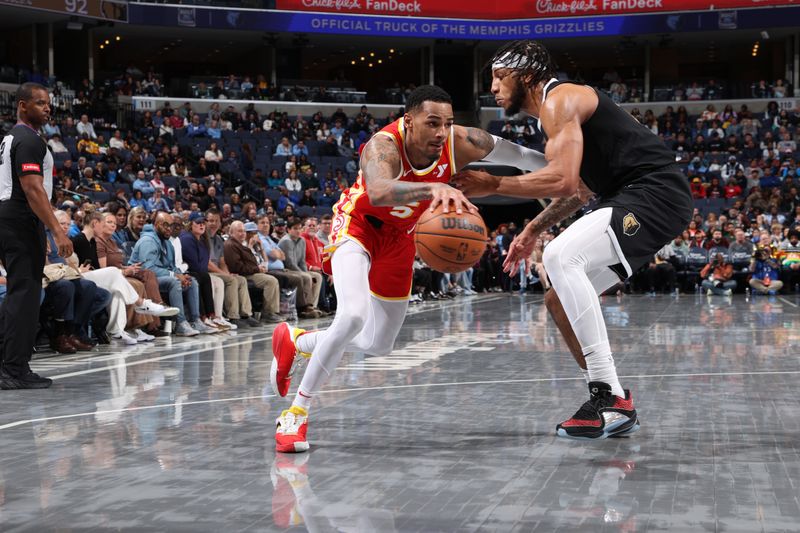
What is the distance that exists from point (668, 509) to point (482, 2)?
106 ft

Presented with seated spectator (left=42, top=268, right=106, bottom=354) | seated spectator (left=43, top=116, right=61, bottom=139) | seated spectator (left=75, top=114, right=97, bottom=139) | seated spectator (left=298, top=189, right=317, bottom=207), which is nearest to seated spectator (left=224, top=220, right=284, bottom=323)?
seated spectator (left=42, top=268, right=106, bottom=354)

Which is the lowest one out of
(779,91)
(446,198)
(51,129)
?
(446,198)

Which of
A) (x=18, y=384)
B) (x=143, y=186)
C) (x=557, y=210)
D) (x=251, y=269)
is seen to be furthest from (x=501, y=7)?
(x=557, y=210)

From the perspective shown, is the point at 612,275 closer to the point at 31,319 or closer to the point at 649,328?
the point at 31,319

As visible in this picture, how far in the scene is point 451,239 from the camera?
4.20 m

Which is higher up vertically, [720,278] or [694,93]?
[694,93]

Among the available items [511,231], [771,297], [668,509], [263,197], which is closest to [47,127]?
[263,197]

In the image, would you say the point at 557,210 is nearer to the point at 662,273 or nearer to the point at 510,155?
the point at 510,155

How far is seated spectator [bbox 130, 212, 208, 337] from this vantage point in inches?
396

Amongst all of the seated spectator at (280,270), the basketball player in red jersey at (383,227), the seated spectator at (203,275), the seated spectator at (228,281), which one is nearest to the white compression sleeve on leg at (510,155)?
the basketball player in red jersey at (383,227)

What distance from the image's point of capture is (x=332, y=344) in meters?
4.43

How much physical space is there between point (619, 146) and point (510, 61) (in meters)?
0.67

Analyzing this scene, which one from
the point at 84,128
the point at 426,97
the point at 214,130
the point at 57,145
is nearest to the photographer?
the point at 426,97

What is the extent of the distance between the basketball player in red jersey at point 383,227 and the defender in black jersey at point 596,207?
24 centimetres
